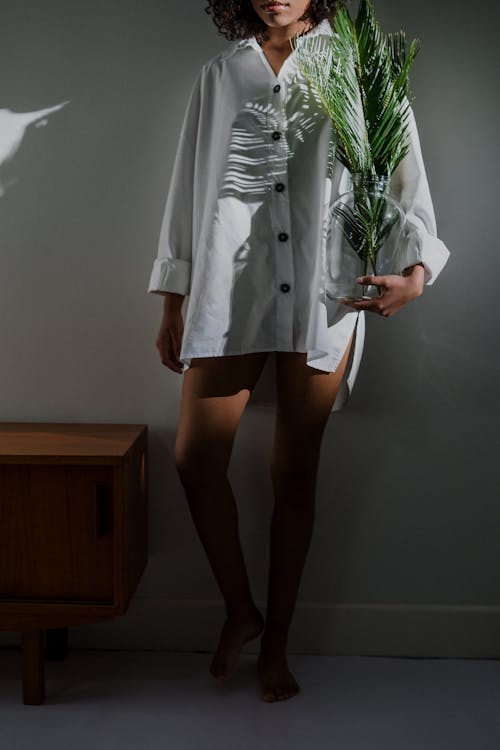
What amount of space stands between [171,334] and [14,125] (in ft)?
2.61

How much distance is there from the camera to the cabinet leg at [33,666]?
79.5 inches

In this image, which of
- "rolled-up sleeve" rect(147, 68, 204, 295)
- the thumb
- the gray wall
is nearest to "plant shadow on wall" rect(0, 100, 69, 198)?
the gray wall

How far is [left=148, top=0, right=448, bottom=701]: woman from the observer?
1.89 meters

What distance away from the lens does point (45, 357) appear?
7.63ft

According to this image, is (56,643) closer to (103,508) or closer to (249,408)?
(103,508)

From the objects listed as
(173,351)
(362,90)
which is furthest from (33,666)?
(362,90)

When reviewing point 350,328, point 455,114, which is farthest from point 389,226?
point 455,114

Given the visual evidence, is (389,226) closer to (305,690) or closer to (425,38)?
(425,38)

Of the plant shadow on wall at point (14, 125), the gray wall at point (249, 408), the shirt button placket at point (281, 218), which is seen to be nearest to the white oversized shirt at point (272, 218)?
the shirt button placket at point (281, 218)

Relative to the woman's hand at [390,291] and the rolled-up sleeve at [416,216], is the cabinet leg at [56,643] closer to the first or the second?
the woman's hand at [390,291]

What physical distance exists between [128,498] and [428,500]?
3.15 feet

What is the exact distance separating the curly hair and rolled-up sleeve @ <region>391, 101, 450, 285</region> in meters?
0.37

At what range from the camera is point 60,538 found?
6.47ft

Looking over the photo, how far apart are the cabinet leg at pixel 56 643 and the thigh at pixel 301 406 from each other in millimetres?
860
